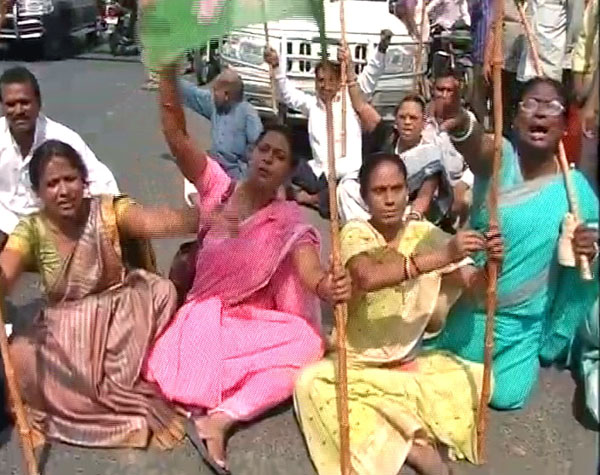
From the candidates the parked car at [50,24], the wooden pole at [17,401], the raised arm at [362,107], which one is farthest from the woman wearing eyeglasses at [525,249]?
the parked car at [50,24]

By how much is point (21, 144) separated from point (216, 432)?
1501 millimetres

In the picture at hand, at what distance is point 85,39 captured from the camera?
44.9 feet

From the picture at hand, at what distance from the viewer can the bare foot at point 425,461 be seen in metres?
2.75

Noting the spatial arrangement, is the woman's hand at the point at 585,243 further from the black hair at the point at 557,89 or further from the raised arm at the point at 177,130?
the raised arm at the point at 177,130

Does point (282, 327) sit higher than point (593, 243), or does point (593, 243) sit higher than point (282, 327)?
point (593, 243)

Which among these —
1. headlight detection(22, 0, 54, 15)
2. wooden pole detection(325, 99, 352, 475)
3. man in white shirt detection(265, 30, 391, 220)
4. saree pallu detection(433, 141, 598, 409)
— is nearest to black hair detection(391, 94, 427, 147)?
man in white shirt detection(265, 30, 391, 220)

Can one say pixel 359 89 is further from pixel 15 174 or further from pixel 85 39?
pixel 85 39

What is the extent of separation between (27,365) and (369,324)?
100 centimetres

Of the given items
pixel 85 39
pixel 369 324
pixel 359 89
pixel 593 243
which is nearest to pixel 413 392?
pixel 369 324

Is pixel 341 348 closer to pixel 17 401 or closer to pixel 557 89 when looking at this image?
pixel 17 401

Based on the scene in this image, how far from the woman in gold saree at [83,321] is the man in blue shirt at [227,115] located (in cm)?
180

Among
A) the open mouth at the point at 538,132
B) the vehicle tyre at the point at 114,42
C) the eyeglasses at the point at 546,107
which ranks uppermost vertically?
the eyeglasses at the point at 546,107

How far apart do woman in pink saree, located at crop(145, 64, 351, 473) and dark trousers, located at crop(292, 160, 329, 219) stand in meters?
2.26

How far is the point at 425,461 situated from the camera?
2.75m
